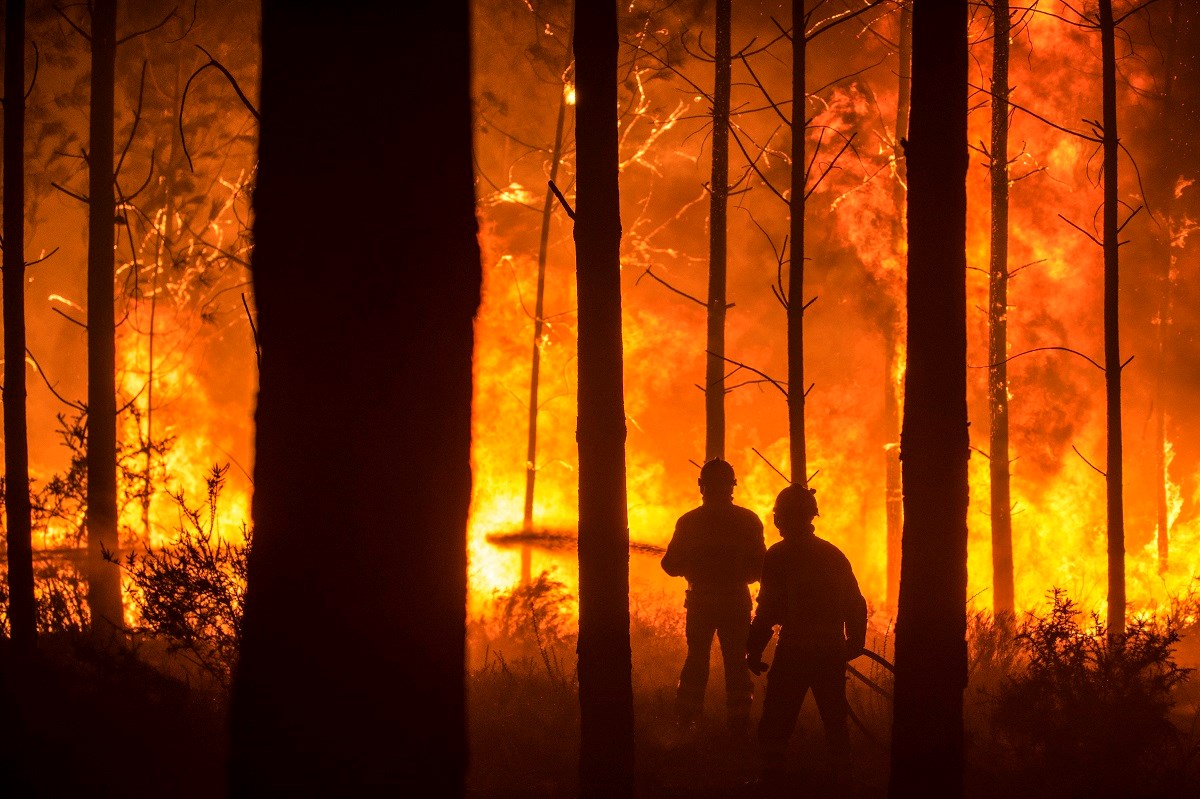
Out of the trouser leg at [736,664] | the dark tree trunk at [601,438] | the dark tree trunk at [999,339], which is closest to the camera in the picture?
the dark tree trunk at [601,438]

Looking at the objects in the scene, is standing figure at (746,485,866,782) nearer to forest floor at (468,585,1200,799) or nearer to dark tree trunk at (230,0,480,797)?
forest floor at (468,585,1200,799)

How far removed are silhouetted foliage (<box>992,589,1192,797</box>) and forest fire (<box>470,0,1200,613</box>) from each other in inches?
459

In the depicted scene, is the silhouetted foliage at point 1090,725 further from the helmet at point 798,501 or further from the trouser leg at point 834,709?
the helmet at point 798,501

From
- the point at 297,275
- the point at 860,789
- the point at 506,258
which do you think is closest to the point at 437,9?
the point at 297,275

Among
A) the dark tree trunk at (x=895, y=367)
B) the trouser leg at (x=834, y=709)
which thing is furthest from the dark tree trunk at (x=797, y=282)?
the dark tree trunk at (x=895, y=367)

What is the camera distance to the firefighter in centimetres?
713

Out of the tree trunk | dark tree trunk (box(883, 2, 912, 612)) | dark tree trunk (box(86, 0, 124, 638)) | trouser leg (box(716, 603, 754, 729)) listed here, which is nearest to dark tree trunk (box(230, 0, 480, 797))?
trouser leg (box(716, 603, 754, 729))

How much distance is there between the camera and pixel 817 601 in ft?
19.2

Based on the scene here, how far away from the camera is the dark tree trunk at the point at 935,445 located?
15.8 ft

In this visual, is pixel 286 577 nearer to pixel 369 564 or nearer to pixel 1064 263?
pixel 369 564

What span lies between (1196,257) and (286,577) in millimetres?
24804

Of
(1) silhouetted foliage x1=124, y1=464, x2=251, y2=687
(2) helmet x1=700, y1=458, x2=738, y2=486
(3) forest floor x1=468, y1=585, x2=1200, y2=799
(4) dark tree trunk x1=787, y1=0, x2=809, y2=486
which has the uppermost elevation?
(4) dark tree trunk x1=787, y1=0, x2=809, y2=486

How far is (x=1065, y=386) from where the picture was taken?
73.7 feet

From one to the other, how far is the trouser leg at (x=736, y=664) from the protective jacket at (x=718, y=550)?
195 millimetres
